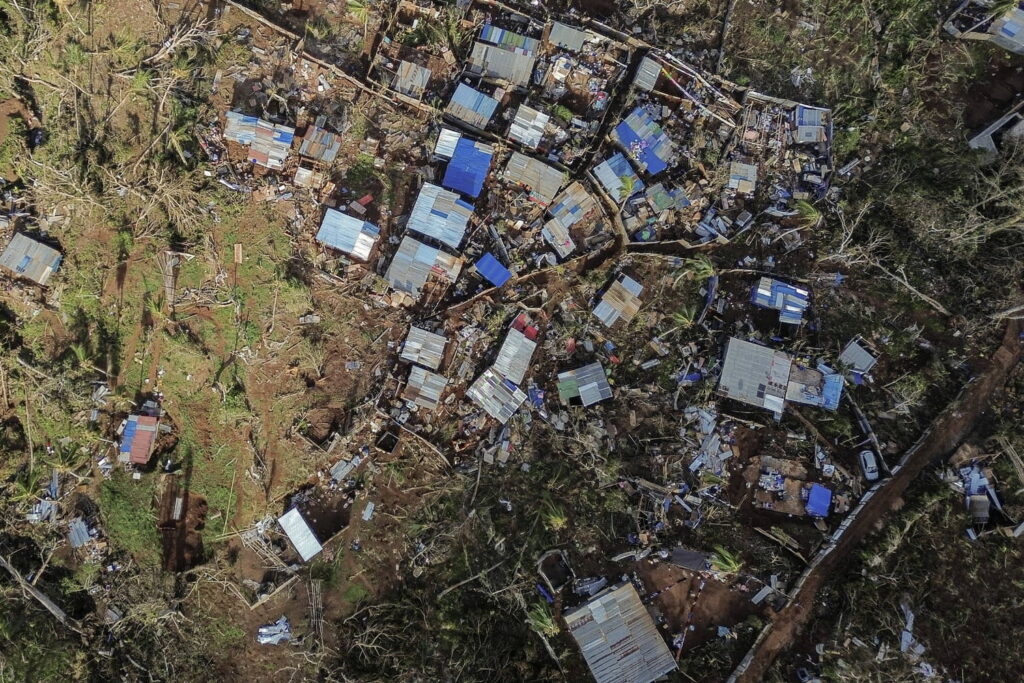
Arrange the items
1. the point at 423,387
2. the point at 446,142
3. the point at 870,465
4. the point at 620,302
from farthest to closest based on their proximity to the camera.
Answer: the point at 620,302 < the point at 446,142 < the point at 423,387 < the point at 870,465

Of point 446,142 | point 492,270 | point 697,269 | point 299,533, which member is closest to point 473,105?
point 446,142

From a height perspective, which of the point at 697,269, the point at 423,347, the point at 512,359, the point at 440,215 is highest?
the point at 697,269

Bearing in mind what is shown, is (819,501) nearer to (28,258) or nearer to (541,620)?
(541,620)

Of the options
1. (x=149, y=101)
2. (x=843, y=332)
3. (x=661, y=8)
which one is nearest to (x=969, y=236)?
(x=843, y=332)

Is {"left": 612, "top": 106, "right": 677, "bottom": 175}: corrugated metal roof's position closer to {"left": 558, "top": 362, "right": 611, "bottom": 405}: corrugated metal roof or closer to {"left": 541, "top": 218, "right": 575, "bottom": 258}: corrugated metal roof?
{"left": 541, "top": 218, "right": 575, "bottom": 258}: corrugated metal roof

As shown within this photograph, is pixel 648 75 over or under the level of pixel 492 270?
over

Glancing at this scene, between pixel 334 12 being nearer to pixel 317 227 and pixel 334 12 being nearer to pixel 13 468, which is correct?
pixel 317 227

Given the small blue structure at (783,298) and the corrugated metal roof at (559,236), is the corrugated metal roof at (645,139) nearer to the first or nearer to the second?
the corrugated metal roof at (559,236)
